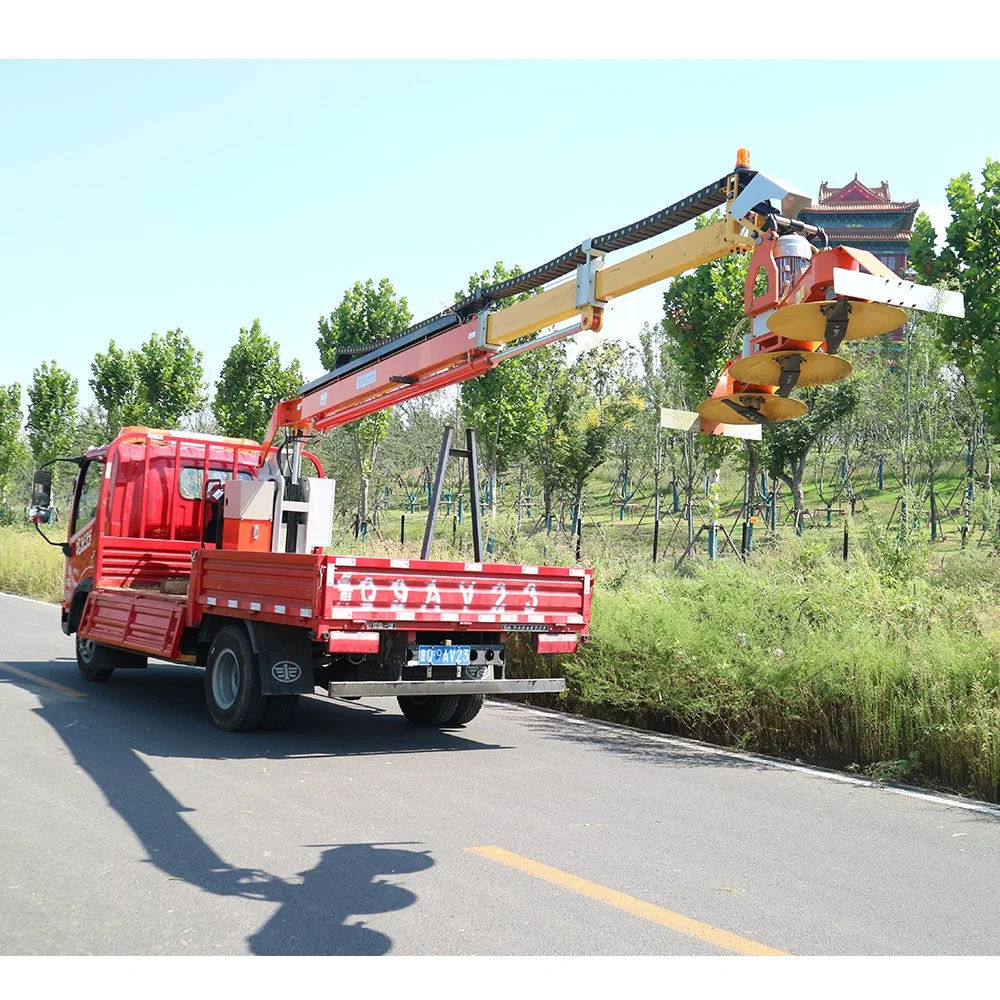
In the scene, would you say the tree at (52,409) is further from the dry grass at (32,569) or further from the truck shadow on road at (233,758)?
the truck shadow on road at (233,758)

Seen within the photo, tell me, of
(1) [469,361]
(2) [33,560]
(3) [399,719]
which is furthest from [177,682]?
(2) [33,560]

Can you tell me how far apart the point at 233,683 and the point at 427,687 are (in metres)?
1.68

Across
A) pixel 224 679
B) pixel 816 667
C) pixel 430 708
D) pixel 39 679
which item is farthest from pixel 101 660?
pixel 816 667

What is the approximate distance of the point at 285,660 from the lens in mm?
7664

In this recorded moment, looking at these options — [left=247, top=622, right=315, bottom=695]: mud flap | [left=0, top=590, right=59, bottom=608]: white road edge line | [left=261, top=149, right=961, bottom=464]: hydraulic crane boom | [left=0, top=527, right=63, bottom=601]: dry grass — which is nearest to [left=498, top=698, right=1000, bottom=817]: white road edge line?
[left=261, top=149, right=961, bottom=464]: hydraulic crane boom

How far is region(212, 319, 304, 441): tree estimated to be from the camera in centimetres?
2905

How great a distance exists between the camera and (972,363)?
13789mm

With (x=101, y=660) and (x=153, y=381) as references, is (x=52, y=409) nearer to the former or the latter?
(x=153, y=381)

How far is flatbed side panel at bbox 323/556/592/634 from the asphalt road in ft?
3.25

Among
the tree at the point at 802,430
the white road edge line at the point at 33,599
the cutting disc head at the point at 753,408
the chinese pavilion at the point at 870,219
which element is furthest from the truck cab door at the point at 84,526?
the chinese pavilion at the point at 870,219

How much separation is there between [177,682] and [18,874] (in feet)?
21.7

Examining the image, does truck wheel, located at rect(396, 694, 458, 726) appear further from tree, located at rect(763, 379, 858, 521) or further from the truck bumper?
tree, located at rect(763, 379, 858, 521)

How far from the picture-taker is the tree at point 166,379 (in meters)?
34.0

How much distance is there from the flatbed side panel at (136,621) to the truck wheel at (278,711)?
4.04ft
